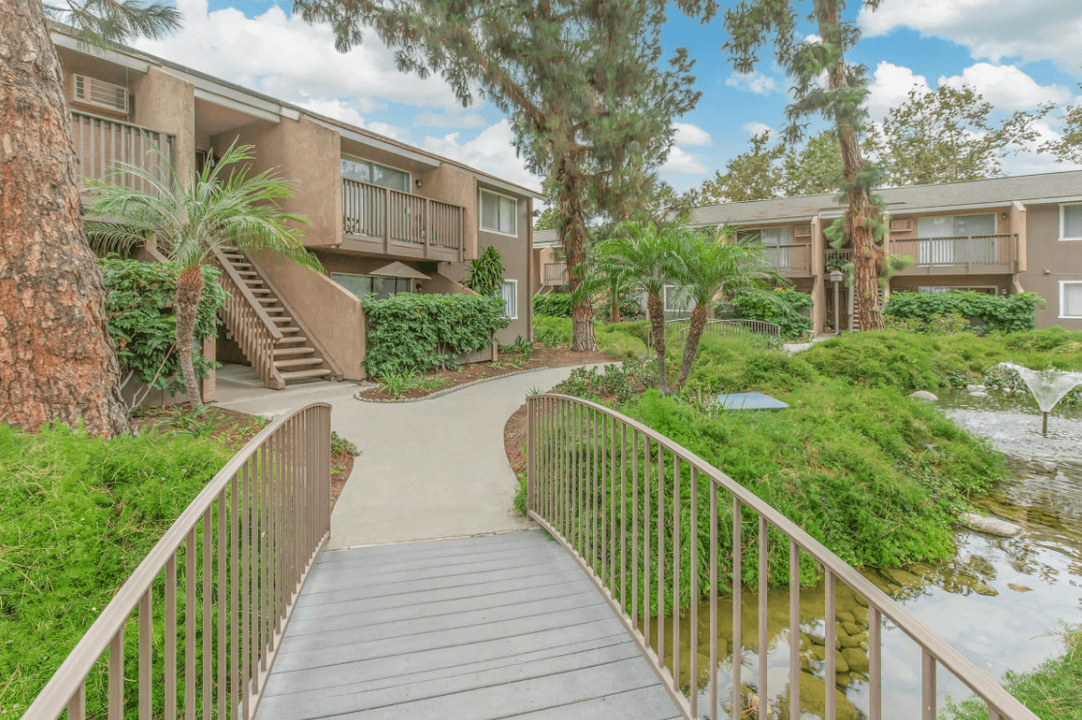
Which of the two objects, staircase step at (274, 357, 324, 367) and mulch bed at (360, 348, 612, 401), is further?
staircase step at (274, 357, 324, 367)

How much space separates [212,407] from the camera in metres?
8.00

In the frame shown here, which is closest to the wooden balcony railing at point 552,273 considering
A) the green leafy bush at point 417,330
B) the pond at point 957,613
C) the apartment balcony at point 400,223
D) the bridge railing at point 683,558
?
the apartment balcony at point 400,223

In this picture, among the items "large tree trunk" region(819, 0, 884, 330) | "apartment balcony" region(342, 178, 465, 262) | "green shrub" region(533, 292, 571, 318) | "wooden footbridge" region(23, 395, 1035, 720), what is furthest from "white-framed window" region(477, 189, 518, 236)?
"wooden footbridge" region(23, 395, 1035, 720)

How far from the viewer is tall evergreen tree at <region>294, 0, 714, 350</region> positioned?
10648 millimetres

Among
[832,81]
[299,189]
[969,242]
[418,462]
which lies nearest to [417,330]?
[299,189]

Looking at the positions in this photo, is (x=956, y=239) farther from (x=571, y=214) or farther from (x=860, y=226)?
(x=571, y=214)

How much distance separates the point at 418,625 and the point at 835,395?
24.4 feet

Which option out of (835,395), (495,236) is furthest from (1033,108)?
(835,395)

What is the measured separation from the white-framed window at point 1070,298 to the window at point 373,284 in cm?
2340

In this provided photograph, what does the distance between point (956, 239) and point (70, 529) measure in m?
26.5

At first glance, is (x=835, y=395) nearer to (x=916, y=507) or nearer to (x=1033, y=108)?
(x=916, y=507)

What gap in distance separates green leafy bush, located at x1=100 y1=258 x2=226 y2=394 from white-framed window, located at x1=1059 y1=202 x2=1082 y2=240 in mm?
27238

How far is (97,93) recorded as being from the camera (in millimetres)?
10320

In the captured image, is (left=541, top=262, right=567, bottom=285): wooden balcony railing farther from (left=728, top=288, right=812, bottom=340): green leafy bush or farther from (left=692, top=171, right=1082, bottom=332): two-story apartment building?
(left=728, top=288, right=812, bottom=340): green leafy bush
